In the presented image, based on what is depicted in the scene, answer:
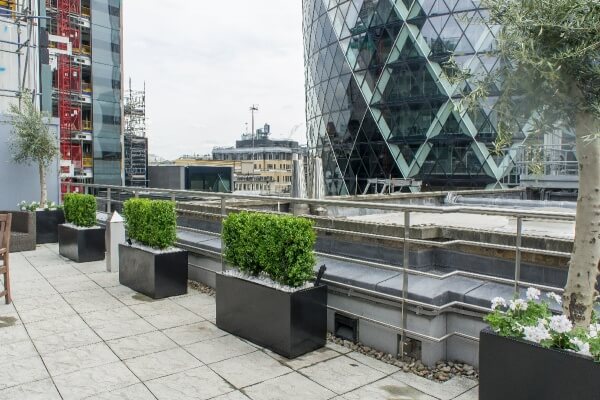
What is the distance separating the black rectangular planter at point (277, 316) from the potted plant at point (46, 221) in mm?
8115

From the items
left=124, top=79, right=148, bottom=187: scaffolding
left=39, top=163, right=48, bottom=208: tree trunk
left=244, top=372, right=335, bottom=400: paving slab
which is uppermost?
left=124, top=79, right=148, bottom=187: scaffolding

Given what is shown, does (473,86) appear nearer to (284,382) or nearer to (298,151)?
(284,382)

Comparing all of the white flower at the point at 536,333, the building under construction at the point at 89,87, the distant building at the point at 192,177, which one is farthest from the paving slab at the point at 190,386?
the distant building at the point at 192,177

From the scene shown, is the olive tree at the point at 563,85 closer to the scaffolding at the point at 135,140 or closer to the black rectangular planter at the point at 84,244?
the black rectangular planter at the point at 84,244

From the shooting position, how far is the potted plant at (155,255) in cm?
630

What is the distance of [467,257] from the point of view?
507cm

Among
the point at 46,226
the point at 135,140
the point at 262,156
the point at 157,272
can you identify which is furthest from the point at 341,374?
the point at 262,156


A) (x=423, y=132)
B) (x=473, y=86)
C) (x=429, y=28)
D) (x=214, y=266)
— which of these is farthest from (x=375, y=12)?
(x=473, y=86)

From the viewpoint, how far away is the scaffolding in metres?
46.9

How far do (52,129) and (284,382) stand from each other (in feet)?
40.3

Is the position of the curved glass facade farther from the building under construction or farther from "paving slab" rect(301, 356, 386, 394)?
"paving slab" rect(301, 356, 386, 394)

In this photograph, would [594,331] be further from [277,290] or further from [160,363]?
[160,363]

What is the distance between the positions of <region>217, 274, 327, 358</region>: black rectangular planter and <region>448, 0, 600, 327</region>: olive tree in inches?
88.3

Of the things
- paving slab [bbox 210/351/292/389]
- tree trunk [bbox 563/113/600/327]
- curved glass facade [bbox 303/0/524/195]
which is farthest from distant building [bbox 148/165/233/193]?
tree trunk [bbox 563/113/600/327]
